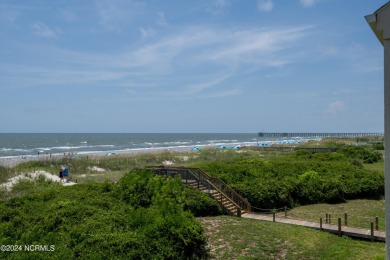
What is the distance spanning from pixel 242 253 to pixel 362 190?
16.6m

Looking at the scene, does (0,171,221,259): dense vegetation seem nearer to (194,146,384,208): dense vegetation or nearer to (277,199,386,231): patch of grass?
(194,146,384,208): dense vegetation

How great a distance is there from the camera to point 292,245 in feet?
48.6

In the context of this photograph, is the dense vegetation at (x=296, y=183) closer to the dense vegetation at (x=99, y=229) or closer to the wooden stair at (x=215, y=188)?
the wooden stair at (x=215, y=188)

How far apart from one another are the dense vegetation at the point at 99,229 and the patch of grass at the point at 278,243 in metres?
A: 1.57

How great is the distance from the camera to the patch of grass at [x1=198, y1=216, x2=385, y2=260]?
1378 centimetres

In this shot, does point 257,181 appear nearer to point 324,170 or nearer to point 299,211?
point 299,211

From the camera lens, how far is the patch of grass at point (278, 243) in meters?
13.8

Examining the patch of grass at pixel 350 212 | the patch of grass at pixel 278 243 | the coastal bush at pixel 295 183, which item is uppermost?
the coastal bush at pixel 295 183

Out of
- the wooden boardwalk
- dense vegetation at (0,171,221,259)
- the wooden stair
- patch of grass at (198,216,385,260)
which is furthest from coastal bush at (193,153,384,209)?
dense vegetation at (0,171,221,259)

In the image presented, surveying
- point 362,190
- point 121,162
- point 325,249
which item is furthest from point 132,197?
point 121,162

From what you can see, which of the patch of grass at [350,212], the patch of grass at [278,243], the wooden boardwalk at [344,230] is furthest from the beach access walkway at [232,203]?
the patch of grass at [350,212]

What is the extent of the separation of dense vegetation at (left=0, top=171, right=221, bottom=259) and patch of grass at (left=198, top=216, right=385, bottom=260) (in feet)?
5.16

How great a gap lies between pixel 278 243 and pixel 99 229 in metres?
7.61

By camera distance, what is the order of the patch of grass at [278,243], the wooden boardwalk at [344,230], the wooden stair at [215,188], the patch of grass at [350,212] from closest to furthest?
1. the patch of grass at [278,243]
2. the wooden boardwalk at [344,230]
3. the patch of grass at [350,212]
4. the wooden stair at [215,188]
